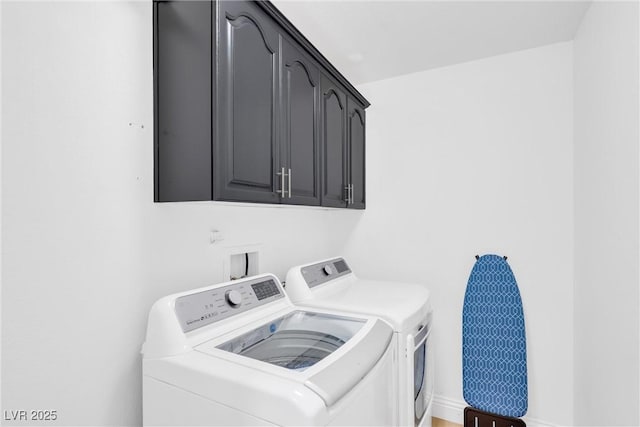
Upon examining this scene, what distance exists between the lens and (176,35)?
1.29 metres

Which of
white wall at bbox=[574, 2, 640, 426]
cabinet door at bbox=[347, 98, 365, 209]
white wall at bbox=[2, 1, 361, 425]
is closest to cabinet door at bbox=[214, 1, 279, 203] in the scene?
white wall at bbox=[2, 1, 361, 425]

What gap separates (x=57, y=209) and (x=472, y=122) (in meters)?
2.42

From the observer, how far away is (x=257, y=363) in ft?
3.35

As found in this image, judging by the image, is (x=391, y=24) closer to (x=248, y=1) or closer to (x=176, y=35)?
(x=248, y=1)

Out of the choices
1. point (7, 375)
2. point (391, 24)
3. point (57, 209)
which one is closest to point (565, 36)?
point (391, 24)

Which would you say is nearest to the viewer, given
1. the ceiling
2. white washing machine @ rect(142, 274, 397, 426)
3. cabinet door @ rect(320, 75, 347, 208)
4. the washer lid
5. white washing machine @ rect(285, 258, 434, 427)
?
white washing machine @ rect(142, 274, 397, 426)

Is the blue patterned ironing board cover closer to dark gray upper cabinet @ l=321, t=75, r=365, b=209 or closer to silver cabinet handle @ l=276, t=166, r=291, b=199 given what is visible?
dark gray upper cabinet @ l=321, t=75, r=365, b=209

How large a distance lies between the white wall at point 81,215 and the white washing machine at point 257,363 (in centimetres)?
18

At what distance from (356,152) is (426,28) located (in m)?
0.90

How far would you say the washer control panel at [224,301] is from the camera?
3.96 ft

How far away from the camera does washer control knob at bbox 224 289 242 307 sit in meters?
1.39

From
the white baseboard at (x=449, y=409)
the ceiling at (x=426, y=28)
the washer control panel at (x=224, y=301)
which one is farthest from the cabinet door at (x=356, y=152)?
the white baseboard at (x=449, y=409)

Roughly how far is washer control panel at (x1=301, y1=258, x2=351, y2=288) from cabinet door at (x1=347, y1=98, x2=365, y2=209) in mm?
433

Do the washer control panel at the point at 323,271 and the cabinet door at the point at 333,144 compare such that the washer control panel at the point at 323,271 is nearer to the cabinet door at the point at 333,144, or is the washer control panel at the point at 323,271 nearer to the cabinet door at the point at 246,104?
the cabinet door at the point at 333,144
